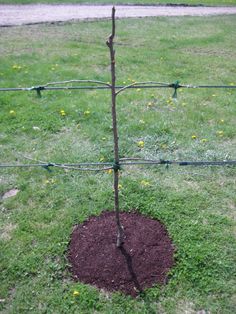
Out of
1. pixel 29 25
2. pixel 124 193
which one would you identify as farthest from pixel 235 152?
pixel 29 25

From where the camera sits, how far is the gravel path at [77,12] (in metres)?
12.0

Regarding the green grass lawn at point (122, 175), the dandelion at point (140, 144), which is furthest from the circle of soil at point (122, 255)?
the dandelion at point (140, 144)

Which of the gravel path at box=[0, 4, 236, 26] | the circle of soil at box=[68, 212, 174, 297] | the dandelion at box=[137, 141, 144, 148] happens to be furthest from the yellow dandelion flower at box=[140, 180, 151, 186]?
the gravel path at box=[0, 4, 236, 26]

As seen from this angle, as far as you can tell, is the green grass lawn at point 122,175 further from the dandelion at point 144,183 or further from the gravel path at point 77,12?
the gravel path at point 77,12

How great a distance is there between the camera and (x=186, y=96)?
6.91 metres

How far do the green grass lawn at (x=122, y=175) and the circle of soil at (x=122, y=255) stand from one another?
0.09 m

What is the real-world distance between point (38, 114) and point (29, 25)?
6319 millimetres

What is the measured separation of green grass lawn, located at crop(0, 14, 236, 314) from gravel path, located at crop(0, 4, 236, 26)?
3279 millimetres

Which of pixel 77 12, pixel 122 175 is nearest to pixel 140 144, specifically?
pixel 122 175

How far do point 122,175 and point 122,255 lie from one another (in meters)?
1.43

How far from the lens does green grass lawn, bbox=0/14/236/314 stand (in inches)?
136

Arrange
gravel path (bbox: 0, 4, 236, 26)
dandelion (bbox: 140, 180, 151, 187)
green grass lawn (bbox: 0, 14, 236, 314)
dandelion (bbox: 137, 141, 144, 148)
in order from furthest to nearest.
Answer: gravel path (bbox: 0, 4, 236, 26), dandelion (bbox: 137, 141, 144, 148), dandelion (bbox: 140, 180, 151, 187), green grass lawn (bbox: 0, 14, 236, 314)

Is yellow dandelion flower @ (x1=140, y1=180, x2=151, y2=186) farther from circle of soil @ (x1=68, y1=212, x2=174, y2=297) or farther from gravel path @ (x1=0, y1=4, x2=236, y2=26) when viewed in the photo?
gravel path @ (x1=0, y1=4, x2=236, y2=26)

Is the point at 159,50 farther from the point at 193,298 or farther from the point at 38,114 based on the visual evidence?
the point at 193,298
